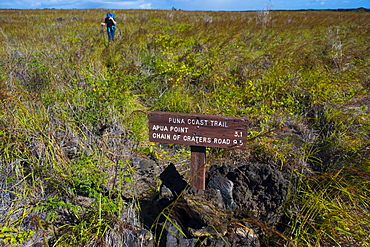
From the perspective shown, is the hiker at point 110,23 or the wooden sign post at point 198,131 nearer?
the wooden sign post at point 198,131

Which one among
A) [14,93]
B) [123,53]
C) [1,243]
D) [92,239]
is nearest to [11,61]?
[14,93]

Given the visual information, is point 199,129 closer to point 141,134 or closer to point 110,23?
point 141,134

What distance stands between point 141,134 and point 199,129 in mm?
1507

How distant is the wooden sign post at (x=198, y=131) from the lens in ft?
6.17

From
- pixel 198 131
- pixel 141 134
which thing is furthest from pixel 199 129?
pixel 141 134

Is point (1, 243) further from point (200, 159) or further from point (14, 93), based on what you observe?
point (14, 93)

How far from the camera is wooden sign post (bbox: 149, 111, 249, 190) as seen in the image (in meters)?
1.88

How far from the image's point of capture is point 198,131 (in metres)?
1.96

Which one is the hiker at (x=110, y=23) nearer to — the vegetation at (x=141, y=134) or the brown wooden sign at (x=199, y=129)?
the vegetation at (x=141, y=134)

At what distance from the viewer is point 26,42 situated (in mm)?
5941

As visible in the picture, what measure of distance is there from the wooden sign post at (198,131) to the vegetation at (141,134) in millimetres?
319

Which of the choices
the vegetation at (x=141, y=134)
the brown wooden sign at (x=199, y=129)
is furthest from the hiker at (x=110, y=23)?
the brown wooden sign at (x=199, y=129)

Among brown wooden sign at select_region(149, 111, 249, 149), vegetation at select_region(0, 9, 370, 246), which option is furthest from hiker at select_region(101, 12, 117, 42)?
brown wooden sign at select_region(149, 111, 249, 149)

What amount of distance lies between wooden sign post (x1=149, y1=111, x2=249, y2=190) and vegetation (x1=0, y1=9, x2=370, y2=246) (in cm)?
32
